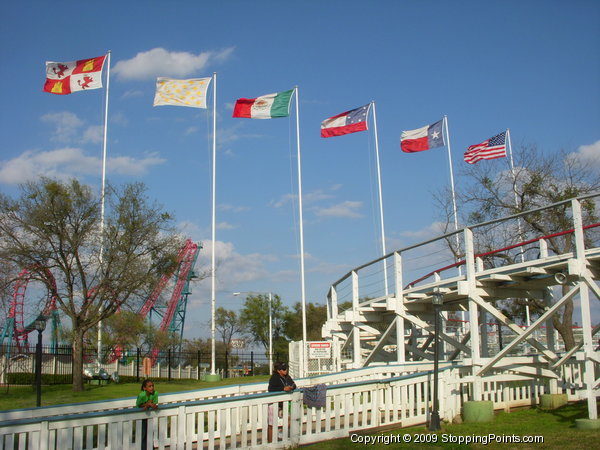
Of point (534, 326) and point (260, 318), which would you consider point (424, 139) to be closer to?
point (534, 326)

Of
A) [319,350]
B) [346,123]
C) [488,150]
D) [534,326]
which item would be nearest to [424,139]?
[488,150]

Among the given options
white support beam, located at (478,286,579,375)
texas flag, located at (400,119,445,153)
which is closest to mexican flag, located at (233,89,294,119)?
texas flag, located at (400,119,445,153)

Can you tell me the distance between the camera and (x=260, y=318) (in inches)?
2552

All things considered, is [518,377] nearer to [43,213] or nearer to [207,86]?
[43,213]

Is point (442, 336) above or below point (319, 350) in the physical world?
above

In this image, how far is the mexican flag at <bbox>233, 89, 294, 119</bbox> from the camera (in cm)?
2930

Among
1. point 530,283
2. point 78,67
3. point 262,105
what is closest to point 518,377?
point 530,283

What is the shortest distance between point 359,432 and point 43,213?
16.5 metres

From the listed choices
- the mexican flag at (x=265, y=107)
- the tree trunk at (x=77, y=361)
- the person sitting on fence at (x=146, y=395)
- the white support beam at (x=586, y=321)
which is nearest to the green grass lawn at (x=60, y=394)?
the tree trunk at (x=77, y=361)

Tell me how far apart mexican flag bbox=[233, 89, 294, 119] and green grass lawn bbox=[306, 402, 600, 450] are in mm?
19217

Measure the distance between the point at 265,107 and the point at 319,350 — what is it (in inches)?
474

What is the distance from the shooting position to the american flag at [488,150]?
28578 mm

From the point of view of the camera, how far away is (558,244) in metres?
23.5

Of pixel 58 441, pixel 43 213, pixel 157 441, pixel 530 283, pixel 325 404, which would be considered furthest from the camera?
pixel 43 213
